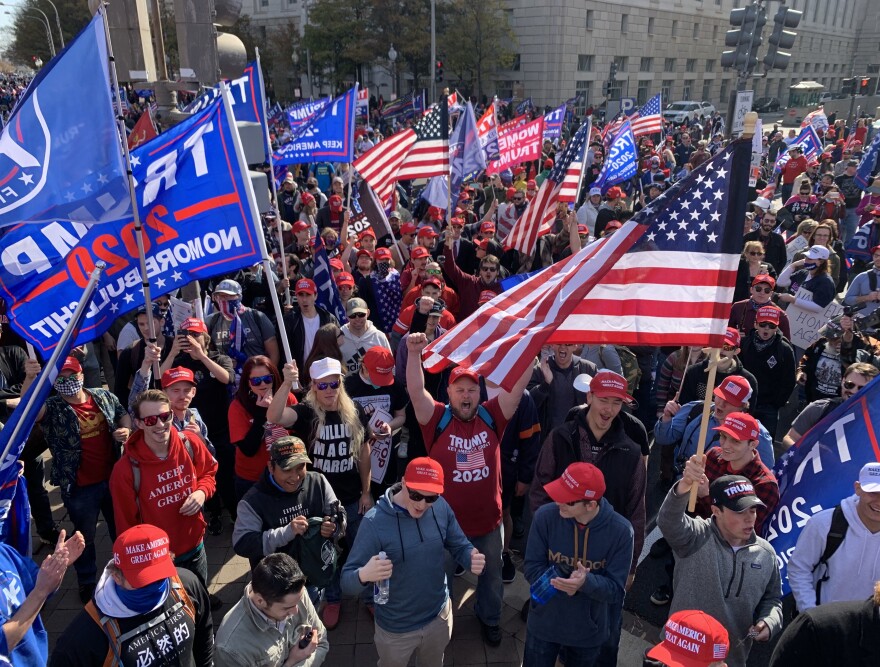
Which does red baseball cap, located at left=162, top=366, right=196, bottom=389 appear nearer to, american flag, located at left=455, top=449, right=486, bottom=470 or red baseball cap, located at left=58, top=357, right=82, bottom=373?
red baseball cap, located at left=58, top=357, right=82, bottom=373

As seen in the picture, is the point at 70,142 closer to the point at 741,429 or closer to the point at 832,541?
the point at 741,429

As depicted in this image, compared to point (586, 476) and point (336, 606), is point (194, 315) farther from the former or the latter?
point (586, 476)

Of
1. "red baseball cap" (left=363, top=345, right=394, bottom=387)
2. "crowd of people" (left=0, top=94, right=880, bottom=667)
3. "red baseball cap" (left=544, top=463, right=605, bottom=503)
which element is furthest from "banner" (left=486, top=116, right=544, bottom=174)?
"red baseball cap" (left=544, top=463, right=605, bottom=503)

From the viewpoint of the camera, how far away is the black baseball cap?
3.27 metres

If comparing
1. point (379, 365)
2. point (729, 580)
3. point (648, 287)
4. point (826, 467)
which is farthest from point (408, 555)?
point (826, 467)

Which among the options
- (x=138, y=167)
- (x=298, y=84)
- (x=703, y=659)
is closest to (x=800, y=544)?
(x=703, y=659)

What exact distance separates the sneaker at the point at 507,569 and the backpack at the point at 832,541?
2218mm

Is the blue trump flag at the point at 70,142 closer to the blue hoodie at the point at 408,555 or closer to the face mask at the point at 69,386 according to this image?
the face mask at the point at 69,386

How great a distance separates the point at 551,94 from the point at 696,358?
47.0 metres

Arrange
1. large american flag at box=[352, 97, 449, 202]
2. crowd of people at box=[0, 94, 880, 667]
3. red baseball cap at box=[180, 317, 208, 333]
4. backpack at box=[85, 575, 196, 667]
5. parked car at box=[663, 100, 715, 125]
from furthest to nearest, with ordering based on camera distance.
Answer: parked car at box=[663, 100, 715, 125], large american flag at box=[352, 97, 449, 202], red baseball cap at box=[180, 317, 208, 333], crowd of people at box=[0, 94, 880, 667], backpack at box=[85, 575, 196, 667]

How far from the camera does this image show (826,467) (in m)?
3.88

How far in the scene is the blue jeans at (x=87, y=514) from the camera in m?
4.64

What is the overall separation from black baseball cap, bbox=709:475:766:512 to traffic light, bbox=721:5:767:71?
12234 millimetres

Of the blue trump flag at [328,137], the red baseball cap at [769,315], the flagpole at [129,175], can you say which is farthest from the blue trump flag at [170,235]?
the blue trump flag at [328,137]
